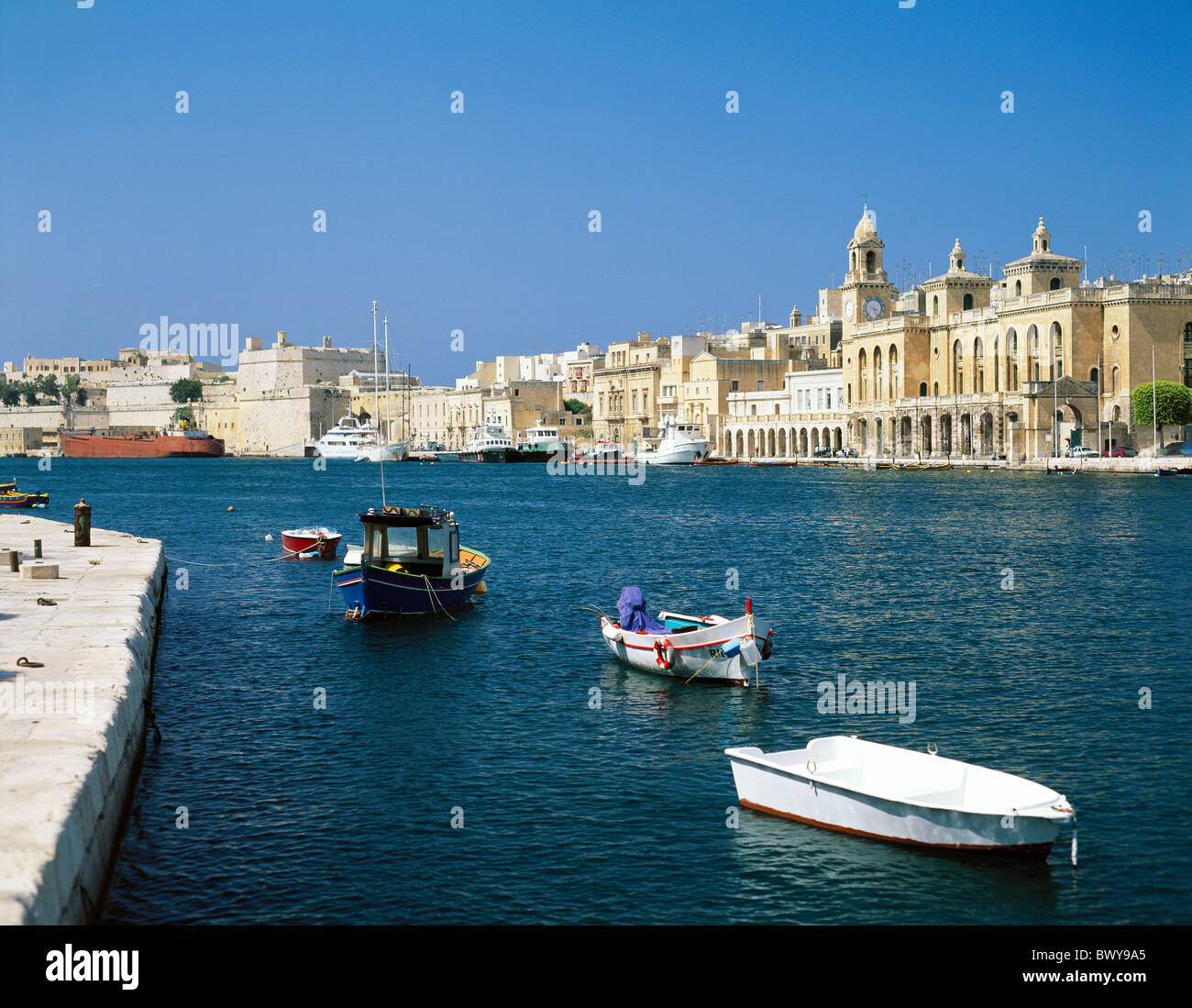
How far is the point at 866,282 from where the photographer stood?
100 m

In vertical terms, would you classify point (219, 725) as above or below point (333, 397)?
below

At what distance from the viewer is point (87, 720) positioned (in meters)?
10.6

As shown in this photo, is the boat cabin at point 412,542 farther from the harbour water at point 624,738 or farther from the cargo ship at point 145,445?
the cargo ship at point 145,445

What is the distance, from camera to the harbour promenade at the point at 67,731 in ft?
24.7

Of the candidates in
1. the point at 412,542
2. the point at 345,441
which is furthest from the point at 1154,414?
the point at 345,441

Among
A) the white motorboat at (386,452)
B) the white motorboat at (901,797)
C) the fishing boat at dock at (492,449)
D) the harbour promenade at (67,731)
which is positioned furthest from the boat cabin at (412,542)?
the white motorboat at (386,452)

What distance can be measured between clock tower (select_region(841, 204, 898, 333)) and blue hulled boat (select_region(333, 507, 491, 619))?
79.7m

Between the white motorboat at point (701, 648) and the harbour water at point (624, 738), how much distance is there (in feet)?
1.08

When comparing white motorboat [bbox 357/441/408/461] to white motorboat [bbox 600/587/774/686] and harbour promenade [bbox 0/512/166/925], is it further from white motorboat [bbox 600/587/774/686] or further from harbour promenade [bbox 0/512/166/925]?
white motorboat [bbox 600/587/774/686]

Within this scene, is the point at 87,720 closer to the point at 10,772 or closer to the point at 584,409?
the point at 10,772

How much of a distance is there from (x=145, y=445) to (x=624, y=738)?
434ft

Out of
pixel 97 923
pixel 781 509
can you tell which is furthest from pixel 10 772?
pixel 781 509

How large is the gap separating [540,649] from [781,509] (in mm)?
32079
